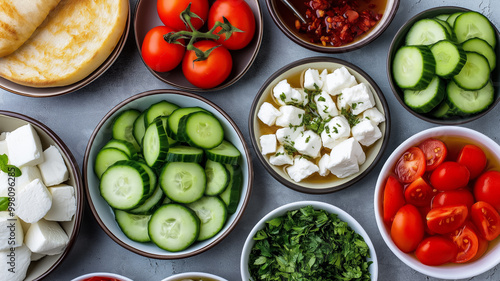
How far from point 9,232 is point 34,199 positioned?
187 mm

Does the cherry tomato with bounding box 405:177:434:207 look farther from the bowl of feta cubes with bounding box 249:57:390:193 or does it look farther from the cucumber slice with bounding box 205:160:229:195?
the cucumber slice with bounding box 205:160:229:195

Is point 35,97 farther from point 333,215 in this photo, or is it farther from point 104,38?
point 333,215

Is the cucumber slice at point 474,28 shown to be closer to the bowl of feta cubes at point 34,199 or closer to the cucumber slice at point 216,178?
the cucumber slice at point 216,178

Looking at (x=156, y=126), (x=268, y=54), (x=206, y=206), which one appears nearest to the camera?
(x=156, y=126)

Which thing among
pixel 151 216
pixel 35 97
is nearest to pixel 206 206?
pixel 151 216

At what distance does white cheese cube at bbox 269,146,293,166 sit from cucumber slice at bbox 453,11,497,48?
953mm

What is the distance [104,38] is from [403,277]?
75.3 inches

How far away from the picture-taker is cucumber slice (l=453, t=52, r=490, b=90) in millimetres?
1947

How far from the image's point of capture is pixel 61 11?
2.25m

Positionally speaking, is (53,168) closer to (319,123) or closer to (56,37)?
(56,37)

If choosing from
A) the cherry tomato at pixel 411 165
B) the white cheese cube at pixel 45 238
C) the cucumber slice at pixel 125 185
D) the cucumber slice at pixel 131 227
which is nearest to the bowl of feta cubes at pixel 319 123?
the cherry tomato at pixel 411 165

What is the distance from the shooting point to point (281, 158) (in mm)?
2137

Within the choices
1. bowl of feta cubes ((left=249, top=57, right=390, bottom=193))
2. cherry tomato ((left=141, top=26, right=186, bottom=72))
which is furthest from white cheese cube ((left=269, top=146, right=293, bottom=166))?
cherry tomato ((left=141, top=26, right=186, bottom=72))

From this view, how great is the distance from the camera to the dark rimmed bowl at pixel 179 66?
7.24 feet
